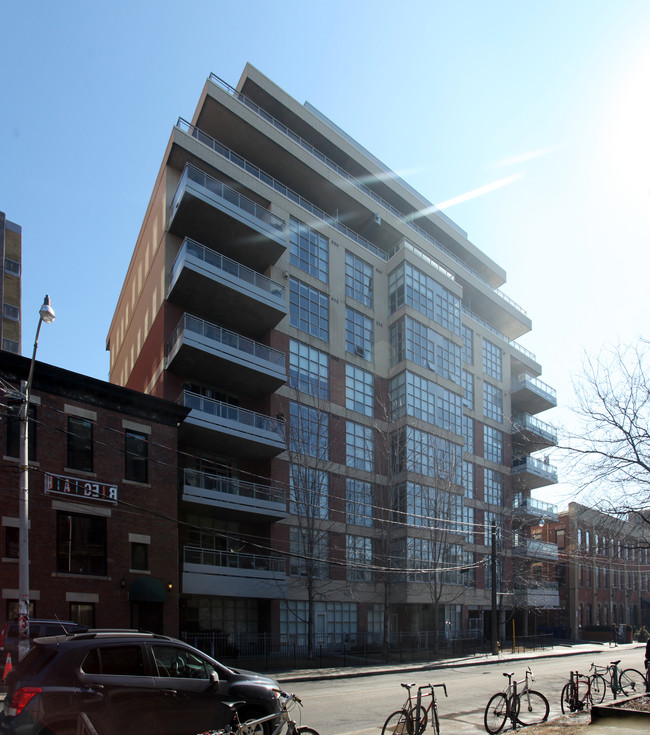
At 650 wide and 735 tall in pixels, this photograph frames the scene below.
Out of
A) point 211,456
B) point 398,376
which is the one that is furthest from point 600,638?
point 211,456

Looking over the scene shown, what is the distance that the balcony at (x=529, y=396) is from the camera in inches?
2291

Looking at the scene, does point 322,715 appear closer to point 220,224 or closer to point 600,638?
point 220,224

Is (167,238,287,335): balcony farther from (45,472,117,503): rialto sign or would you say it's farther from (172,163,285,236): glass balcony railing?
(45,472,117,503): rialto sign

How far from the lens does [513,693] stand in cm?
1240

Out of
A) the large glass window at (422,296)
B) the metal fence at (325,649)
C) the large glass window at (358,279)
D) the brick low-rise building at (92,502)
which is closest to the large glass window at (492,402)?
the large glass window at (422,296)

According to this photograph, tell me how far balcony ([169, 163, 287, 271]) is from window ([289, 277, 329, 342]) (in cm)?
263

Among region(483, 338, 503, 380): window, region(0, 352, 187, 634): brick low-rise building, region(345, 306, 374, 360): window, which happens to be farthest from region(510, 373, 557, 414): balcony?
region(0, 352, 187, 634): brick low-rise building

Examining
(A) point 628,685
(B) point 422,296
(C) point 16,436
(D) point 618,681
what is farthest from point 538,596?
(C) point 16,436

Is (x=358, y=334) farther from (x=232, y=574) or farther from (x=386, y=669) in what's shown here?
(x=386, y=669)

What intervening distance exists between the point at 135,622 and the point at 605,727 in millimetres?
19179

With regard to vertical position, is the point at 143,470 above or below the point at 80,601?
above

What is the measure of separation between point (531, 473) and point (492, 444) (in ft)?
15.2

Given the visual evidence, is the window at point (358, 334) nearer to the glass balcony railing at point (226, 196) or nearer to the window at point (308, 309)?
the window at point (308, 309)

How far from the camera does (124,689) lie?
27.4ft
